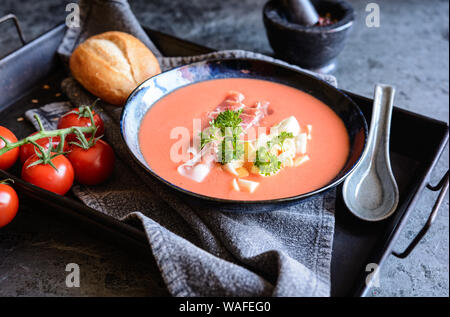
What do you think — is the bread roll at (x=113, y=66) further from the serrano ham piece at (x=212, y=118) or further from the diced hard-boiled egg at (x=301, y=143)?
the diced hard-boiled egg at (x=301, y=143)

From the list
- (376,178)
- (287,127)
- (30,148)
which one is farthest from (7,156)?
(376,178)

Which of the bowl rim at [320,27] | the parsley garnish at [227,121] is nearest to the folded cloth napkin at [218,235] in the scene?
the parsley garnish at [227,121]

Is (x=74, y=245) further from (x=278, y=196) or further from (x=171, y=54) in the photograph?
(x=171, y=54)

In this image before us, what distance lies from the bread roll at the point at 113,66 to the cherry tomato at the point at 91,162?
33 cm

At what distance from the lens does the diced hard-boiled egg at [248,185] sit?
1269 millimetres

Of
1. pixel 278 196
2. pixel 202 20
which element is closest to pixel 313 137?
pixel 278 196

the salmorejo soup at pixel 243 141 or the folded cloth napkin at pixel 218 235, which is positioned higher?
the salmorejo soup at pixel 243 141

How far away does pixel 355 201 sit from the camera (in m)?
1.36

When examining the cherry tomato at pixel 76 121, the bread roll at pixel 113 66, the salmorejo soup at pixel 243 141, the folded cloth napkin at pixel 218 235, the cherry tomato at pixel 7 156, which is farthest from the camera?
the bread roll at pixel 113 66

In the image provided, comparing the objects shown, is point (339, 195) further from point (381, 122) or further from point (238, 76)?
point (238, 76)

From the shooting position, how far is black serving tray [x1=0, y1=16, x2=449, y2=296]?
1.19 meters

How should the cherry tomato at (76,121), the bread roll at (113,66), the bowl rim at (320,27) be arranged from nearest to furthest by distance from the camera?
the cherry tomato at (76,121), the bread roll at (113,66), the bowl rim at (320,27)

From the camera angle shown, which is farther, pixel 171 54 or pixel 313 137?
pixel 171 54
